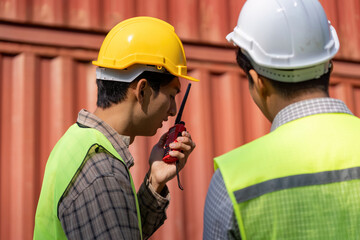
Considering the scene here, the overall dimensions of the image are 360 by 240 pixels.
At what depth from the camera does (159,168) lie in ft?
7.51

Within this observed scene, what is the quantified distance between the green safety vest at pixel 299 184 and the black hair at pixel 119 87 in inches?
35.9

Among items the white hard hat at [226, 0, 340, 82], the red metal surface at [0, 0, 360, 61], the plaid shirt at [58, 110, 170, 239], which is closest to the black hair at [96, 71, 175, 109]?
the plaid shirt at [58, 110, 170, 239]

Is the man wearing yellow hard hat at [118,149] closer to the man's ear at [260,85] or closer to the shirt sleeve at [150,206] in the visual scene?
the shirt sleeve at [150,206]

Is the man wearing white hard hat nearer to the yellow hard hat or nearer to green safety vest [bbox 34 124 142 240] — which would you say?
green safety vest [bbox 34 124 142 240]

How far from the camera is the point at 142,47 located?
89.7 inches

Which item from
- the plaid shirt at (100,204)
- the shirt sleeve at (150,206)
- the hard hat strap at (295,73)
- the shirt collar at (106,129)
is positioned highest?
the hard hat strap at (295,73)

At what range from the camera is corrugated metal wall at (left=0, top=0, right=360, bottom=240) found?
353 centimetres

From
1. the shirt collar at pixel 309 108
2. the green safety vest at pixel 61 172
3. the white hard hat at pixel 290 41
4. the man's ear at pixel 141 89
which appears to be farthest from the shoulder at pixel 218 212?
the man's ear at pixel 141 89

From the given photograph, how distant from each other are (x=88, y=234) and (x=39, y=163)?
6.78 ft

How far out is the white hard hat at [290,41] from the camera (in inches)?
56.4

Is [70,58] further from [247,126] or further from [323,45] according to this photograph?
[323,45]

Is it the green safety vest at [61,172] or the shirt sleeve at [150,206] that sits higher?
the green safety vest at [61,172]

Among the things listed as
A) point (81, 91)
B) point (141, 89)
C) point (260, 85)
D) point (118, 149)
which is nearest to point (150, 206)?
point (118, 149)

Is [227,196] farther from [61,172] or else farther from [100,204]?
[61,172]
